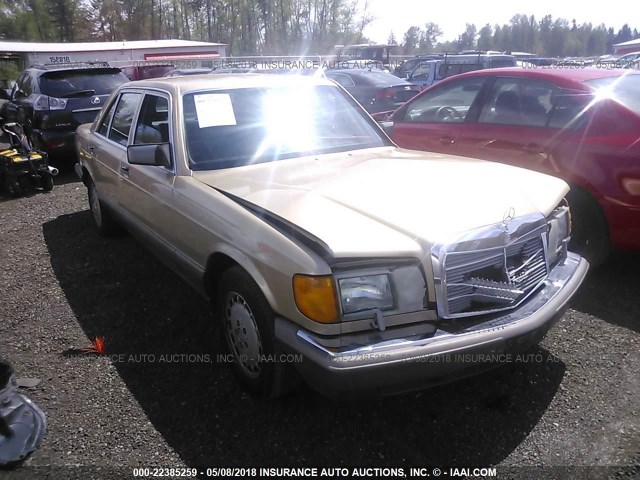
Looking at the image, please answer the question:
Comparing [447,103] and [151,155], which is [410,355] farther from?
[447,103]

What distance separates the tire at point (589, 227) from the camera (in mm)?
4027

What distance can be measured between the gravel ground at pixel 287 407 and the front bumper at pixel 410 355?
43 cm

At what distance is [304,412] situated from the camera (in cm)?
276

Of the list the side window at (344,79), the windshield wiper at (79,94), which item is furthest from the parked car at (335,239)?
the side window at (344,79)

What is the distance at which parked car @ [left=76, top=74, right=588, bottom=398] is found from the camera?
2.26m

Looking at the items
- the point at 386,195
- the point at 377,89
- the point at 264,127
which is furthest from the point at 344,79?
the point at 386,195

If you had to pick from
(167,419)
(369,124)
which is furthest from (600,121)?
(167,419)

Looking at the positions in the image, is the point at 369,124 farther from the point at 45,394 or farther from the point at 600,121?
the point at 45,394

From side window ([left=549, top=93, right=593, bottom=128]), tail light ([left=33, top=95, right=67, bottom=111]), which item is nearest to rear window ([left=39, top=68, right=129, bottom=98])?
tail light ([left=33, top=95, right=67, bottom=111])

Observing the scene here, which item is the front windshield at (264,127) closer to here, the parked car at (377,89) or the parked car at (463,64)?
the parked car at (377,89)

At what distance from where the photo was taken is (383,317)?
228 centimetres

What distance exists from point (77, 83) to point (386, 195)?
8.05 m

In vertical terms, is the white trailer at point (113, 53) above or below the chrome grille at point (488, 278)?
above

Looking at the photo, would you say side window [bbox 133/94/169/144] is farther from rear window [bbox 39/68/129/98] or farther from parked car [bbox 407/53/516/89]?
parked car [bbox 407/53/516/89]
